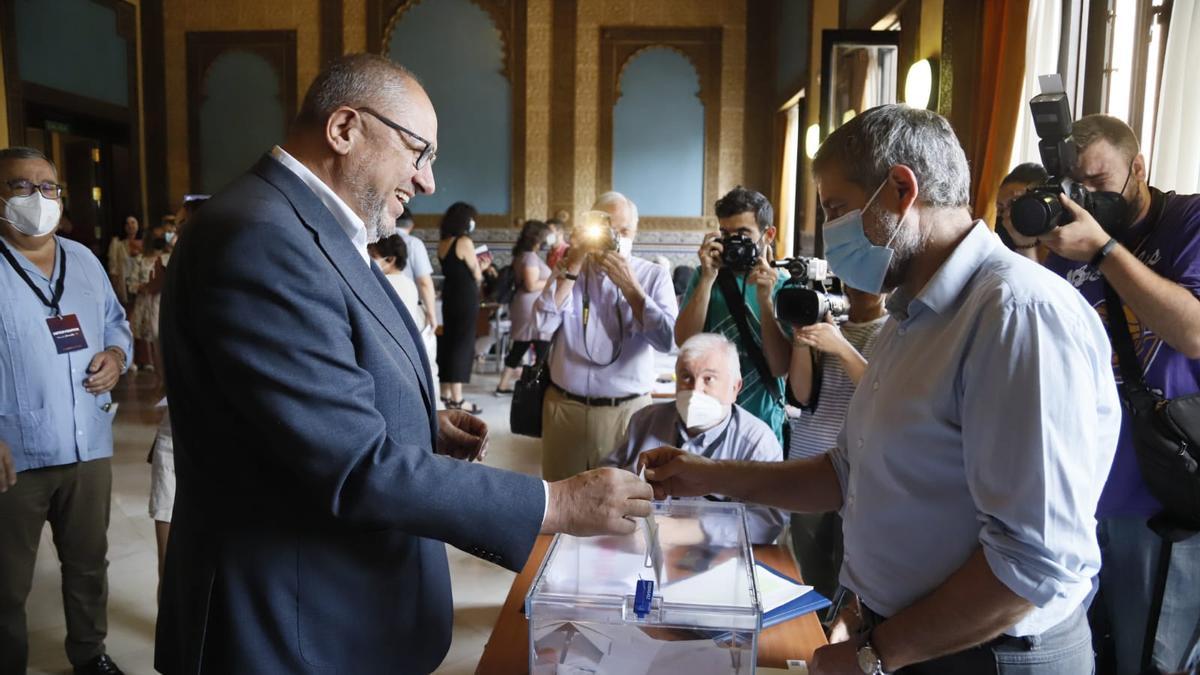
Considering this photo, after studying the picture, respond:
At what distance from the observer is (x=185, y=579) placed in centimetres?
127

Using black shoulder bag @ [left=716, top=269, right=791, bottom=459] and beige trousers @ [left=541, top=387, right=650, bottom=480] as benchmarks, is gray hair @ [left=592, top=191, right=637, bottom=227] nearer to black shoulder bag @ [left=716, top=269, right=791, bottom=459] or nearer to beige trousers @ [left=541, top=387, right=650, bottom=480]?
black shoulder bag @ [left=716, top=269, right=791, bottom=459]

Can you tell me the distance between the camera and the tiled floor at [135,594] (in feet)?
9.28

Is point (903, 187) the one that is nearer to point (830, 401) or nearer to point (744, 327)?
point (830, 401)

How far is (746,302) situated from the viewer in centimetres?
291

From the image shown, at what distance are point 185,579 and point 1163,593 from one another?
1.97 meters

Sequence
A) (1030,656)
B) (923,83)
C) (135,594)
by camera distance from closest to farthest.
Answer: (1030,656) < (135,594) < (923,83)

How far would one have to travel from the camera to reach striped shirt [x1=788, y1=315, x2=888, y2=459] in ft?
8.25

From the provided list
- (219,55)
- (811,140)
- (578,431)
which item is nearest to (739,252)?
(578,431)

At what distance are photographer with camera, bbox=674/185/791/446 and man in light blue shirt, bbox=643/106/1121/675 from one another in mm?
1424

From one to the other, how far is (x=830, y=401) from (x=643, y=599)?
151 cm

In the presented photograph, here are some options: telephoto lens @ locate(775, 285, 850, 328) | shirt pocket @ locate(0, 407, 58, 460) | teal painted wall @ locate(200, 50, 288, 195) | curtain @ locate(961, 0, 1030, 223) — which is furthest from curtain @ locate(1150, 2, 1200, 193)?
teal painted wall @ locate(200, 50, 288, 195)

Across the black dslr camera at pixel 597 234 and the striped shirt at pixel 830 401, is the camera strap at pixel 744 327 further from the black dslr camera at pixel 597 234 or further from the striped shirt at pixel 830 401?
the black dslr camera at pixel 597 234

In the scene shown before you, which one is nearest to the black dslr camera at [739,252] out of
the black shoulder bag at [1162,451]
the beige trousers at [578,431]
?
the beige trousers at [578,431]

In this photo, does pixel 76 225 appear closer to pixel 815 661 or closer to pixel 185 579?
pixel 185 579
